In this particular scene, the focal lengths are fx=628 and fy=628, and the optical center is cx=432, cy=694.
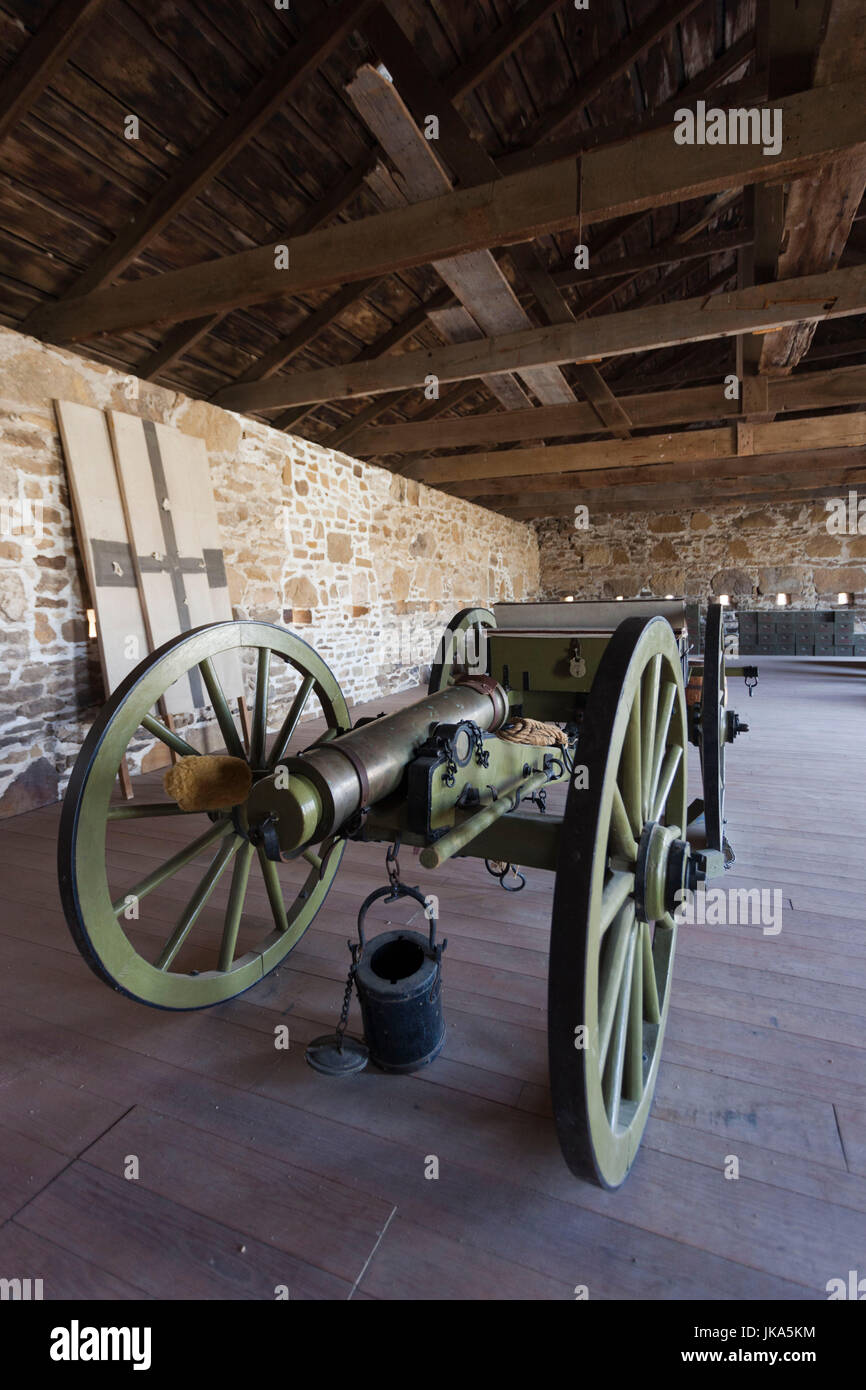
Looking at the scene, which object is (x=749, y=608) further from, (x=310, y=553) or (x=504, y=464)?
(x=310, y=553)

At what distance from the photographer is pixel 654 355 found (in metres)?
7.02

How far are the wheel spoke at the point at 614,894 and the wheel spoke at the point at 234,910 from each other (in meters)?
1.06

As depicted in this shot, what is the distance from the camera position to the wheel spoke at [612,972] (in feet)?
3.44

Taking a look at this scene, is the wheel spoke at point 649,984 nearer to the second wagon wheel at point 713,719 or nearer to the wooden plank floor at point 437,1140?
the wooden plank floor at point 437,1140

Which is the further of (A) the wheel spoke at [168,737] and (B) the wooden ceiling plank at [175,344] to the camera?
(B) the wooden ceiling plank at [175,344]

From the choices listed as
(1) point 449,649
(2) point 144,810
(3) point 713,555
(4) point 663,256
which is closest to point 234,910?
(2) point 144,810

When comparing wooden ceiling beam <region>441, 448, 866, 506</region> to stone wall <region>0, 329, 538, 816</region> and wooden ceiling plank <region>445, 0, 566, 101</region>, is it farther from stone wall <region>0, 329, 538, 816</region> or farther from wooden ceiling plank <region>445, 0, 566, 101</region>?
wooden ceiling plank <region>445, 0, 566, 101</region>

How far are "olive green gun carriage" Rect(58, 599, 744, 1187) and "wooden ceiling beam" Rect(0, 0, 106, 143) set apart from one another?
87.4 inches

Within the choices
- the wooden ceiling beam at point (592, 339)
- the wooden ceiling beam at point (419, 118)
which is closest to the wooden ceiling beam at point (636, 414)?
the wooden ceiling beam at point (592, 339)

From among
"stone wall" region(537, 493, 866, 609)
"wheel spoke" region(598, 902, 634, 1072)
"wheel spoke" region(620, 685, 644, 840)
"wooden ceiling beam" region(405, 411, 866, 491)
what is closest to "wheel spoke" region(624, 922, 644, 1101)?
"wheel spoke" region(598, 902, 634, 1072)

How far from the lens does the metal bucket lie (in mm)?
1469

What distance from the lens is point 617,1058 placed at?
1111 millimetres

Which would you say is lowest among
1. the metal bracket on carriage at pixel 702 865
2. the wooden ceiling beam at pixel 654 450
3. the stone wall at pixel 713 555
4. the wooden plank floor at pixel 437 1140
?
the wooden plank floor at pixel 437 1140
